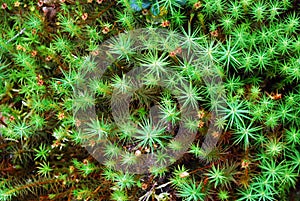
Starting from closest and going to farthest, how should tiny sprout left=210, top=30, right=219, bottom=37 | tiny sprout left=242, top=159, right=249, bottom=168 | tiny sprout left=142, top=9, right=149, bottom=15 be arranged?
tiny sprout left=242, top=159, right=249, bottom=168, tiny sprout left=210, top=30, right=219, bottom=37, tiny sprout left=142, top=9, right=149, bottom=15

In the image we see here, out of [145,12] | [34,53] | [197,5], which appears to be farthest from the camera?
[34,53]

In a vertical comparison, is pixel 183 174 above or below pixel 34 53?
below

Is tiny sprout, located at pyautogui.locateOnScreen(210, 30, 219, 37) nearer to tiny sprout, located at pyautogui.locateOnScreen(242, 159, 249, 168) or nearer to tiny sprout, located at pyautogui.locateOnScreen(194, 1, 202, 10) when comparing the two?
tiny sprout, located at pyautogui.locateOnScreen(194, 1, 202, 10)

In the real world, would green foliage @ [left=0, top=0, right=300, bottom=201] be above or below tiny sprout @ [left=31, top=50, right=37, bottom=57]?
below

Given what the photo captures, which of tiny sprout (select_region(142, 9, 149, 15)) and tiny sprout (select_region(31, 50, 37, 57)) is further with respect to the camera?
tiny sprout (select_region(31, 50, 37, 57))

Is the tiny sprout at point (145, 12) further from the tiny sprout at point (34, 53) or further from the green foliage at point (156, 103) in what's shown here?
the tiny sprout at point (34, 53)

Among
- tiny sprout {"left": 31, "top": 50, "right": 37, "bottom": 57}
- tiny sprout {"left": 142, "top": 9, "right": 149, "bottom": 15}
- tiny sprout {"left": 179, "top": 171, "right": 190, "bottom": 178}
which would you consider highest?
tiny sprout {"left": 142, "top": 9, "right": 149, "bottom": 15}

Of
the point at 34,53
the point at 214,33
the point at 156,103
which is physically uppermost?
the point at 34,53

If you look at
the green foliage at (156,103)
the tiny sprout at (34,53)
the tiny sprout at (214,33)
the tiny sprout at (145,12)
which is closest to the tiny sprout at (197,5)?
the green foliage at (156,103)

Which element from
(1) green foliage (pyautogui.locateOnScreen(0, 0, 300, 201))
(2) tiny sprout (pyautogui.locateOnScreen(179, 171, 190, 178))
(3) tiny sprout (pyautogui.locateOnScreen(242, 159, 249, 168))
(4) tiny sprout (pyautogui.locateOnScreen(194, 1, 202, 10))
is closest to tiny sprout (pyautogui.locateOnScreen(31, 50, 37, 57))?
(1) green foliage (pyautogui.locateOnScreen(0, 0, 300, 201))

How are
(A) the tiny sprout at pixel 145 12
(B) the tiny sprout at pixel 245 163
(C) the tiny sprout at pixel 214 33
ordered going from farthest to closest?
(A) the tiny sprout at pixel 145 12
(C) the tiny sprout at pixel 214 33
(B) the tiny sprout at pixel 245 163

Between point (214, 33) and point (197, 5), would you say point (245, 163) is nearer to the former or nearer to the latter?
point (214, 33)

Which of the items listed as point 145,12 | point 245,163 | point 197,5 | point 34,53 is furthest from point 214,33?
point 34,53
